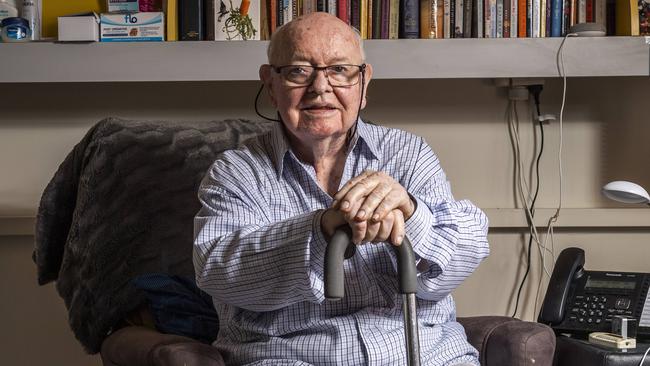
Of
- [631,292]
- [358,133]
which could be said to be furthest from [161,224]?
[631,292]

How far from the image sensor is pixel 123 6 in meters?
2.37

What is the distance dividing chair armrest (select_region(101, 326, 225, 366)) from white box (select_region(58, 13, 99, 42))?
79cm

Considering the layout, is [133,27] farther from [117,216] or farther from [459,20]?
[459,20]

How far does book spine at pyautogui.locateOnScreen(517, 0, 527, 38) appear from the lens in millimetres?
2352

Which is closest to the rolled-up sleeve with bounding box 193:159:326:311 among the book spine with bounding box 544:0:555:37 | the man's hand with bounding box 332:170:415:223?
the man's hand with bounding box 332:170:415:223

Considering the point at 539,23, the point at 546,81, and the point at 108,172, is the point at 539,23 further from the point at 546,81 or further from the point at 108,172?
the point at 108,172

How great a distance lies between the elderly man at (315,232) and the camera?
1.53m

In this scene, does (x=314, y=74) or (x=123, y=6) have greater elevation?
(x=123, y=6)

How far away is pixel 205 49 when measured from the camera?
232cm

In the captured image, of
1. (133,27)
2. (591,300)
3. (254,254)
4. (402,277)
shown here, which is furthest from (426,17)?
(402,277)

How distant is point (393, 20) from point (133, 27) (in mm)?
632

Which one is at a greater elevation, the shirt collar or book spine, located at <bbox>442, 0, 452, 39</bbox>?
book spine, located at <bbox>442, 0, 452, 39</bbox>

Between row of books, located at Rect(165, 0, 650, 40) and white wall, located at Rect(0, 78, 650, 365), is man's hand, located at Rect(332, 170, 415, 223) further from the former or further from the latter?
white wall, located at Rect(0, 78, 650, 365)

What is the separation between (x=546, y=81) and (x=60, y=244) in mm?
1277
